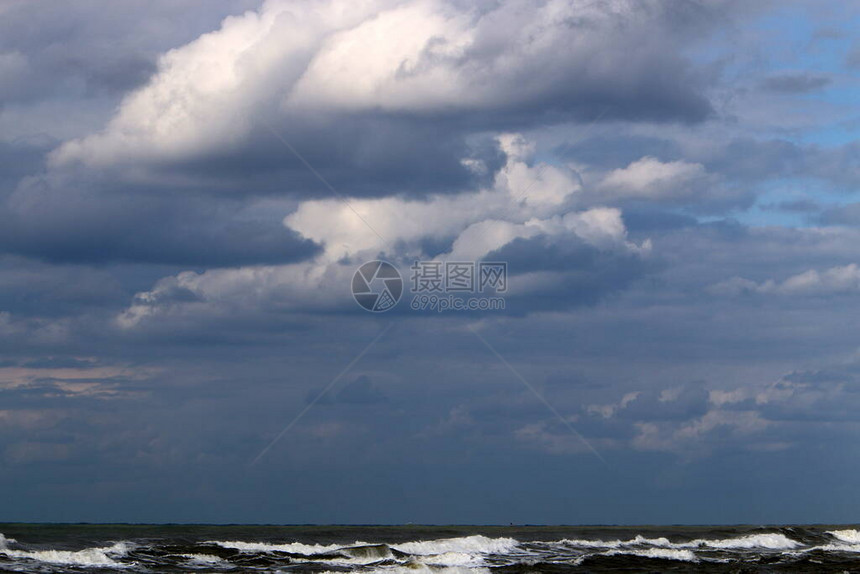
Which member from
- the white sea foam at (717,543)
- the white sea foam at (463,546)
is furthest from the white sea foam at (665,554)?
the white sea foam at (463,546)

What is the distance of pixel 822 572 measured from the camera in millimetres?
51719

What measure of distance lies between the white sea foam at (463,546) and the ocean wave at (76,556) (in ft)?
65.2

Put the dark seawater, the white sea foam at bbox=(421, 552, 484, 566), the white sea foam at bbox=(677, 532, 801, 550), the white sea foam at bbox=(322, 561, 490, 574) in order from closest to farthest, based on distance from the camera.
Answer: the white sea foam at bbox=(322, 561, 490, 574)
the dark seawater
the white sea foam at bbox=(421, 552, 484, 566)
the white sea foam at bbox=(677, 532, 801, 550)

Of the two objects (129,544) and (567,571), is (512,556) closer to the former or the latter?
(567,571)

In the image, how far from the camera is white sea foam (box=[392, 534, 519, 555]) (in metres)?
65.6

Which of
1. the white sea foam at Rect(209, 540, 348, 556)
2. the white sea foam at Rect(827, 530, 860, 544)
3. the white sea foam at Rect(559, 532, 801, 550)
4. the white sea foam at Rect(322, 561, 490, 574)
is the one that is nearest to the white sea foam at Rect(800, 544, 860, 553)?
the white sea foam at Rect(559, 532, 801, 550)

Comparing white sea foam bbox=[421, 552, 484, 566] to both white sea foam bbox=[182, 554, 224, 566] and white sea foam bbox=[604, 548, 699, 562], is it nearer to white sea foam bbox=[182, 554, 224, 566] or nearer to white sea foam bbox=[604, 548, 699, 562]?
white sea foam bbox=[604, 548, 699, 562]

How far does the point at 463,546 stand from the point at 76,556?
1114 inches

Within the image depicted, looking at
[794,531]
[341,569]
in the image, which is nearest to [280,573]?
[341,569]

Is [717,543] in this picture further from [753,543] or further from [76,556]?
[76,556]

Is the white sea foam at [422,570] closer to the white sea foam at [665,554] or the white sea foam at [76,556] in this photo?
the white sea foam at [76,556]

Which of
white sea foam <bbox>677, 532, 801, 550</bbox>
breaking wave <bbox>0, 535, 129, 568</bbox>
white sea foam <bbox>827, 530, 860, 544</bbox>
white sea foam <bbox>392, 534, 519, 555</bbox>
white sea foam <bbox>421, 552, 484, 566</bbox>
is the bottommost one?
white sea foam <bbox>827, 530, 860, 544</bbox>

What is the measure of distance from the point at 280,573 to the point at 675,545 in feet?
141

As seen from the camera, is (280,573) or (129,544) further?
(129,544)
